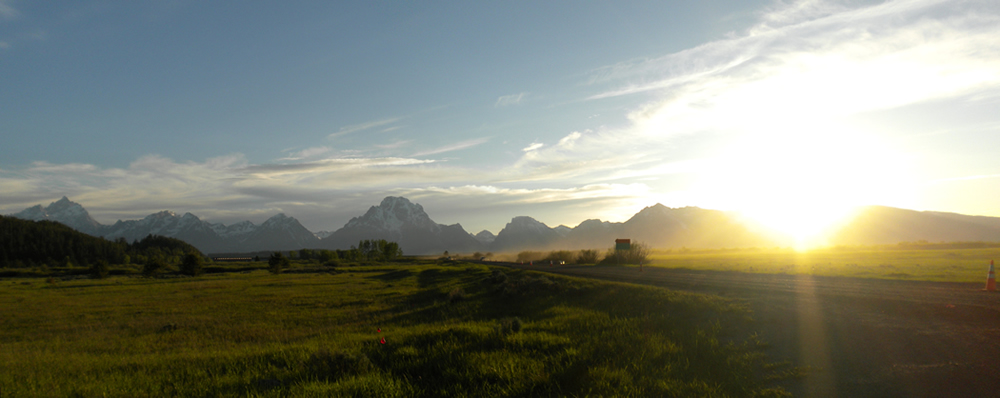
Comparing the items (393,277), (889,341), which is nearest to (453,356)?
(889,341)

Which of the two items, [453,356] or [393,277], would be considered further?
[393,277]

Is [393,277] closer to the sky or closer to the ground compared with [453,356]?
closer to the ground

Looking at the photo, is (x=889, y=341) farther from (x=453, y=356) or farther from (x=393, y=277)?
(x=393, y=277)

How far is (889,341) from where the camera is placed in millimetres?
8398

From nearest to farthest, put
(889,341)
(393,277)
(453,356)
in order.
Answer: (889,341) < (453,356) < (393,277)

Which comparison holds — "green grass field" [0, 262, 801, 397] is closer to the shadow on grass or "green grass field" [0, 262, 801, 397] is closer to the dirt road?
the dirt road

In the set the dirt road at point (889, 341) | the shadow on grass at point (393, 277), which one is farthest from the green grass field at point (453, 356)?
the shadow on grass at point (393, 277)

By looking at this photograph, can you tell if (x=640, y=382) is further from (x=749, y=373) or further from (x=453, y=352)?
(x=453, y=352)

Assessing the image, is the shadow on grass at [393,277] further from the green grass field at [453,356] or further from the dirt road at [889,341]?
the dirt road at [889,341]

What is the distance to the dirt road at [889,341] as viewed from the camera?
21.4 feet

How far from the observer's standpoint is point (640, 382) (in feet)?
24.2

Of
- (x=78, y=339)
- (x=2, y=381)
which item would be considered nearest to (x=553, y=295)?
(x=2, y=381)

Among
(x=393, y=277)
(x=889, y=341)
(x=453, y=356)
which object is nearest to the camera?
(x=889, y=341)

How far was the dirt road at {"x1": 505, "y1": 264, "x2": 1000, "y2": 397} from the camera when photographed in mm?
6508
